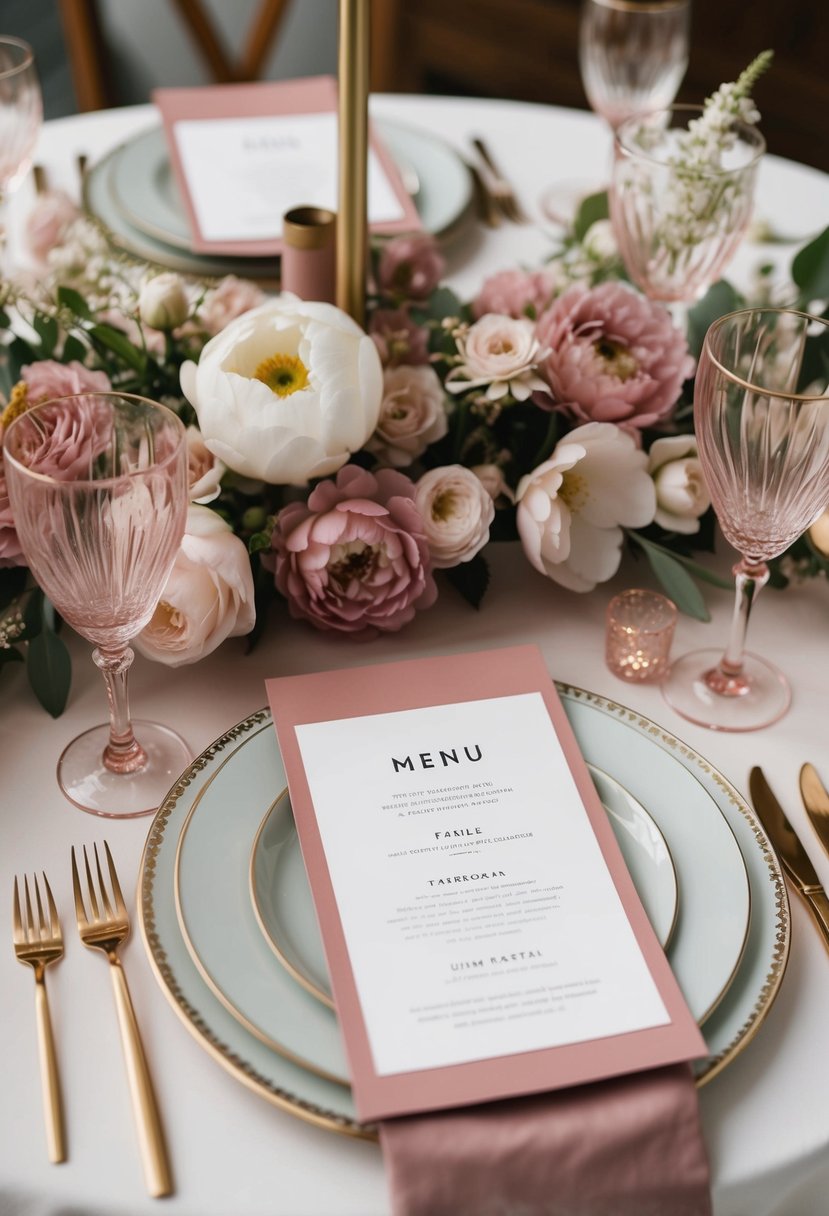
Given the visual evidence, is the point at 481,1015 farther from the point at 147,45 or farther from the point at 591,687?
the point at 147,45

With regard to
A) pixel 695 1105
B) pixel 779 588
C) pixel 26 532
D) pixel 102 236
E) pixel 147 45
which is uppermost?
pixel 147 45

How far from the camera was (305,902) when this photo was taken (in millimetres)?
671

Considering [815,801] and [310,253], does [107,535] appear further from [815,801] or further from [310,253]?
[815,801]

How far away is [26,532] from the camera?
2.18 feet

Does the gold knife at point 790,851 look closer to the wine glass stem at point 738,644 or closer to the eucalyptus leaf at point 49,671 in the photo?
the wine glass stem at point 738,644

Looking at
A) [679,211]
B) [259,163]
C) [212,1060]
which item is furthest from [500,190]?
[212,1060]

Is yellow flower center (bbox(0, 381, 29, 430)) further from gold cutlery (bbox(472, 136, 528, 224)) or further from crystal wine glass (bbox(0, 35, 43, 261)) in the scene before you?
gold cutlery (bbox(472, 136, 528, 224))

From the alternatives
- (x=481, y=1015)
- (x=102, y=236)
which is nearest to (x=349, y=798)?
(x=481, y=1015)

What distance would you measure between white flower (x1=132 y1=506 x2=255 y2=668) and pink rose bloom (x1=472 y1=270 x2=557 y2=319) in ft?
1.06

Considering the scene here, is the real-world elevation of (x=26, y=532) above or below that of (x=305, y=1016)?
above

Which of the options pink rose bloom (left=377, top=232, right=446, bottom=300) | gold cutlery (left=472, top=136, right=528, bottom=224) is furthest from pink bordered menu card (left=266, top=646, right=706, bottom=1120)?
gold cutlery (left=472, top=136, right=528, bottom=224)

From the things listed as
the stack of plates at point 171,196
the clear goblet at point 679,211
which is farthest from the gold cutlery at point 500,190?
the clear goblet at point 679,211

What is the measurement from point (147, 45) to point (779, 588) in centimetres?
228

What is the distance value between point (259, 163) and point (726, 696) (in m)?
0.81
